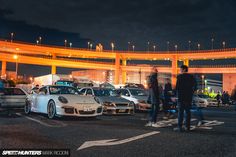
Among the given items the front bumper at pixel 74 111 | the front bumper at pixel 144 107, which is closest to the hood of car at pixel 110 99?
the front bumper at pixel 144 107

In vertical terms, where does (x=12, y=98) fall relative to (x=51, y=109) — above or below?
above

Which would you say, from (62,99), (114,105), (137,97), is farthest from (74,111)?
(137,97)

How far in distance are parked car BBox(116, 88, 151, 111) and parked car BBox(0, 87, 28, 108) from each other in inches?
198

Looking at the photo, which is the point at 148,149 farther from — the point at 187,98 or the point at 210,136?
the point at 187,98

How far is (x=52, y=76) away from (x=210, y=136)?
83.1 ft

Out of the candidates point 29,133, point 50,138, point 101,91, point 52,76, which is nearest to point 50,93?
point 101,91

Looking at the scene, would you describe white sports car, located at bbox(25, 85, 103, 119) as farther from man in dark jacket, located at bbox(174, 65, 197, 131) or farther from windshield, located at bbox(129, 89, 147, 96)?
windshield, located at bbox(129, 89, 147, 96)

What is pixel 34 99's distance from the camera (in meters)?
12.5

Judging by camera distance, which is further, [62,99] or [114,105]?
[114,105]

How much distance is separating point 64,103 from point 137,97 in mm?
5629

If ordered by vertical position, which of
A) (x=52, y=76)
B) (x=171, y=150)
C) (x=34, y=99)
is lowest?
(x=171, y=150)

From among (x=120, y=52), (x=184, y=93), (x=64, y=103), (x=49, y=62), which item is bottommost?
(x=64, y=103)

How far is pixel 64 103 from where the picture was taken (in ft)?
34.6

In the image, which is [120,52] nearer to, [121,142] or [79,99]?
[79,99]
